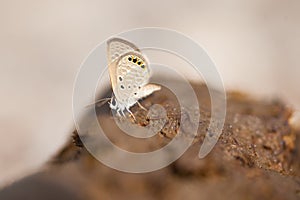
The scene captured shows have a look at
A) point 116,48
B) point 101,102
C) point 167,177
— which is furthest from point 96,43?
point 167,177

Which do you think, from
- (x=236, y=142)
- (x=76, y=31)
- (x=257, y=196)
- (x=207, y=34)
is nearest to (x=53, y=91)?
(x=76, y=31)

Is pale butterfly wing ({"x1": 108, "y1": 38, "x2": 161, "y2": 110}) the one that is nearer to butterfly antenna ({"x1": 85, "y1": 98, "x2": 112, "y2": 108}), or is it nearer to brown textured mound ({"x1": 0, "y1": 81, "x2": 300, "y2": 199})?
butterfly antenna ({"x1": 85, "y1": 98, "x2": 112, "y2": 108})

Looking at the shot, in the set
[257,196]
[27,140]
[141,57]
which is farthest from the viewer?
[27,140]

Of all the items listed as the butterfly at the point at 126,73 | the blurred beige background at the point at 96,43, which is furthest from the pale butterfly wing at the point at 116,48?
the blurred beige background at the point at 96,43

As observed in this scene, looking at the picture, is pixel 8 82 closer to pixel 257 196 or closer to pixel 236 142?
pixel 236 142

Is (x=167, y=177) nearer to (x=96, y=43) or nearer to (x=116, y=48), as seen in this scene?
(x=116, y=48)

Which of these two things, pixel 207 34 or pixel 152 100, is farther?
pixel 207 34
